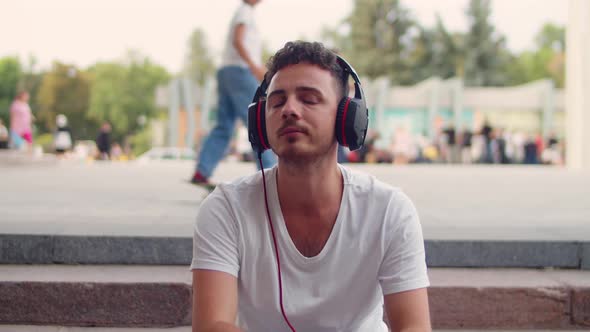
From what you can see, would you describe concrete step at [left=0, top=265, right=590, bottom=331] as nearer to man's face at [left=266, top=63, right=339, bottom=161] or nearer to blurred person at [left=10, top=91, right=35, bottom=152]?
man's face at [left=266, top=63, right=339, bottom=161]

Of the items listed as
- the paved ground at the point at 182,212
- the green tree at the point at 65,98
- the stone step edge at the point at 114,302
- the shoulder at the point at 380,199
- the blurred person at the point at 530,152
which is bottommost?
the blurred person at the point at 530,152

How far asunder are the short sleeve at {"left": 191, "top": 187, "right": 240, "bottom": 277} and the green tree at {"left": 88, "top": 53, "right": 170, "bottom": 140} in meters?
69.2

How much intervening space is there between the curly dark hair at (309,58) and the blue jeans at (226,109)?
3679mm

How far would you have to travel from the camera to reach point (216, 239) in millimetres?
2088

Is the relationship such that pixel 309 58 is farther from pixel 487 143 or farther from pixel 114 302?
pixel 487 143

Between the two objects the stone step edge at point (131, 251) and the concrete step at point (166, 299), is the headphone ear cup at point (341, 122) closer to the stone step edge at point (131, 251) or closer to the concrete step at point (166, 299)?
the concrete step at point (166, 299)

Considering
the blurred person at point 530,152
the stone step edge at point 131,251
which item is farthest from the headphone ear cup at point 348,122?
the blurred person at point 530,152

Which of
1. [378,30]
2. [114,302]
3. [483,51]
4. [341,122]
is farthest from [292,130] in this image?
[378,30]

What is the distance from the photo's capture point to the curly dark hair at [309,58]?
211cm

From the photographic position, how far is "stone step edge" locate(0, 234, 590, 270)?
3.63 meters

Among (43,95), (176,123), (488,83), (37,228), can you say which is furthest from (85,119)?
(37,228)

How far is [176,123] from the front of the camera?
4406cm

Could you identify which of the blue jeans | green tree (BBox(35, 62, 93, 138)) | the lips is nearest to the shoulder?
the lips

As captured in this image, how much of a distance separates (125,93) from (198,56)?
21140 mm
